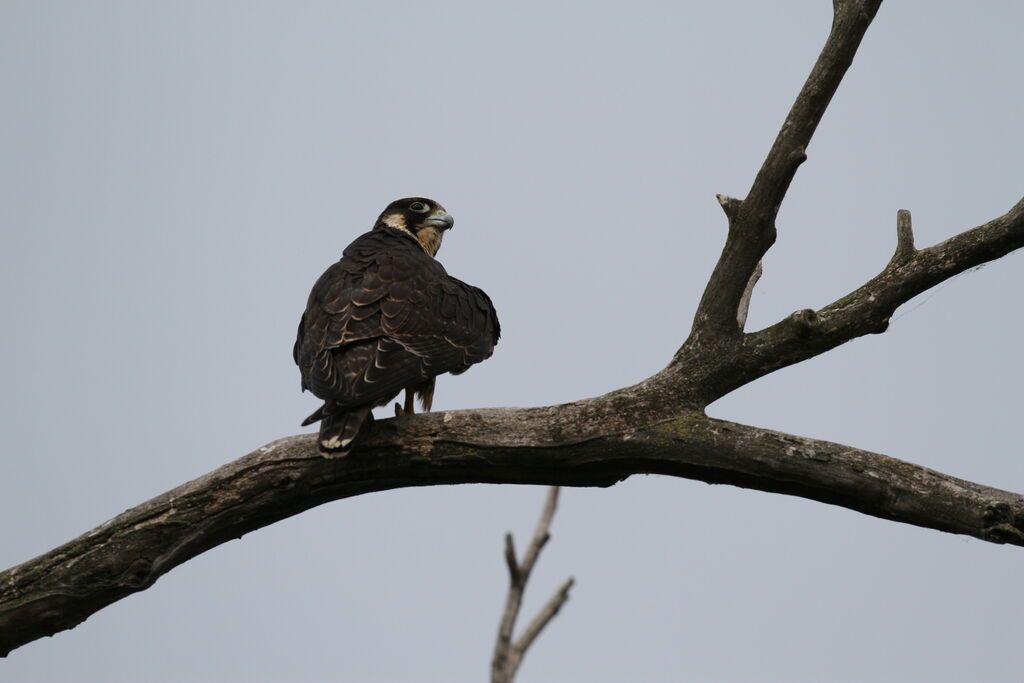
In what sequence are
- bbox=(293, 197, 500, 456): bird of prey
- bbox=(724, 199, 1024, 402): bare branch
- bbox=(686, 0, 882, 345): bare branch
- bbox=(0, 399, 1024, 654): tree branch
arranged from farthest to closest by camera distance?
bbox=(293, 197, 500, 456): bird of prey → bbox=(724, 199, 1024, 402): bare branch → bbox=(686, 0, 882, 345): bare branch → bbox=(0, 399, 1024, 654): tree branch

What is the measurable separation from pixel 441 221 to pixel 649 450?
3.34 metres

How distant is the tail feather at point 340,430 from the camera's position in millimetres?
3855

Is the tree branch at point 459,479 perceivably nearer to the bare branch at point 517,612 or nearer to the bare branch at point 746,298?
the bare branch at point 746,298

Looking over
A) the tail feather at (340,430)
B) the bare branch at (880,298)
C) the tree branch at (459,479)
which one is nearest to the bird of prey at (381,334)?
the tail feather at (340,430)

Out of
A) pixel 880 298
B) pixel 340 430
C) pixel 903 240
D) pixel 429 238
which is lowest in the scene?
pixel 340 430

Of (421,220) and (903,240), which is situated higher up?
(421,220)

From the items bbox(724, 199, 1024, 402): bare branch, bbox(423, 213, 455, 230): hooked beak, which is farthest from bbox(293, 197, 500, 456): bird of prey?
bbox(724, 199, 1024, 402): bare branch

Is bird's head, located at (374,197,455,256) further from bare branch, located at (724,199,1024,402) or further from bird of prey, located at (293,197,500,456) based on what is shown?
bare branch, located at (724,199,1024,402)

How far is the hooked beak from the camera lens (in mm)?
6770

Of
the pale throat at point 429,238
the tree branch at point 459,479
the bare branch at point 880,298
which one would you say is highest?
the pale throat at point 429,238

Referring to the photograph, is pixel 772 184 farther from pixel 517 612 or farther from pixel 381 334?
pixel 517 612

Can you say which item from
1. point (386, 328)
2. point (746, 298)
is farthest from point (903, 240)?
point (386, 328)

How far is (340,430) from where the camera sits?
12.8 ft

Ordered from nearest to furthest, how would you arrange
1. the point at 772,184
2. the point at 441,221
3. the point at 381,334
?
the point at 772,184
the point at 381,334
the point at 441,221
